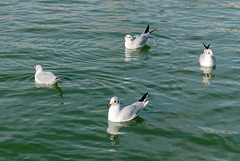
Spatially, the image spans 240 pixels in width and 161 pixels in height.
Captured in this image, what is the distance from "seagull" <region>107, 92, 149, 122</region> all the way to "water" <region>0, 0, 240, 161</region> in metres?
0.24

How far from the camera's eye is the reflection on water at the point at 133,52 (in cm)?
1877

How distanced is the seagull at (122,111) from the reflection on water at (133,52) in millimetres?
5566

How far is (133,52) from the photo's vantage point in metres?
19.8

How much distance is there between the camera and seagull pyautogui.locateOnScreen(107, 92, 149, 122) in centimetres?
1265

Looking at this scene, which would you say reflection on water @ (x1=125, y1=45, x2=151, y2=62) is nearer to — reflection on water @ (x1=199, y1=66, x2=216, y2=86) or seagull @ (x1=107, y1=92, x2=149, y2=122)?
reflection on water @ (x1=199, y1=66, x2=216, y2=86)

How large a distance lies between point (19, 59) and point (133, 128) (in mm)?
7686

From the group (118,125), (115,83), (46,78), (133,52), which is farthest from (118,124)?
(133,52)

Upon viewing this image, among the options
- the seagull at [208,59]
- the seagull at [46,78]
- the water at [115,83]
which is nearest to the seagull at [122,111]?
the water at [115,83]

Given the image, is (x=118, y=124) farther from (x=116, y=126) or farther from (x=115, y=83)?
(x=115, y=83)

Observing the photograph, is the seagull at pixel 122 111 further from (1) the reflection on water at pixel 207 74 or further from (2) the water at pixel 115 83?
(1) the reflection on water at pixel 207 74

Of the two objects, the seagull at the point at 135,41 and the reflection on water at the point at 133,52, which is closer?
the reflection on water at the point at 133,52

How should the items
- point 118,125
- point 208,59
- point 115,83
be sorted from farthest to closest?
point 208,59 → point 115,83 → point 118,125

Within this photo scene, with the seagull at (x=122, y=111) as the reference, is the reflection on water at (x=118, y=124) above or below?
below

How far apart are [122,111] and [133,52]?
736 cm
